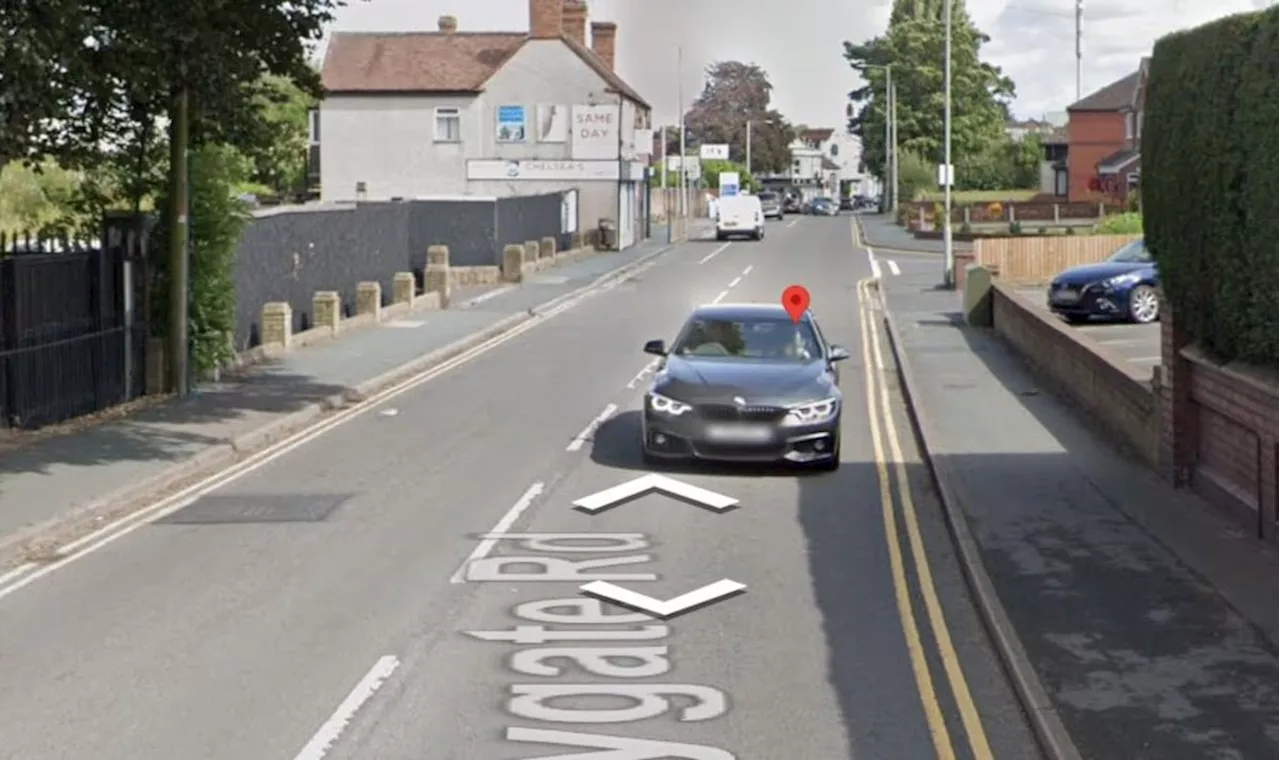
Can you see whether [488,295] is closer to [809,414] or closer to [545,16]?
[809,414]

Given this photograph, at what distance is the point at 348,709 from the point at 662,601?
3.15m

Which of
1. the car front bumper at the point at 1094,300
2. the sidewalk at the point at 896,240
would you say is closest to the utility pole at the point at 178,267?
the car front bumper at the point at 1094,300

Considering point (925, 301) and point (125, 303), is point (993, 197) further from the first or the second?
point (125, 303)

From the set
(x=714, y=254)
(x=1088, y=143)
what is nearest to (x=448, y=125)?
(x=714, y=254)

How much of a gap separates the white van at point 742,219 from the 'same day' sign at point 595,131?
9903 mm

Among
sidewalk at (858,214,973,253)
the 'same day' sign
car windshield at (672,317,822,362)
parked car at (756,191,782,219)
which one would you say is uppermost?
the 'same day' sign

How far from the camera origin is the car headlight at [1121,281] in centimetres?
3159

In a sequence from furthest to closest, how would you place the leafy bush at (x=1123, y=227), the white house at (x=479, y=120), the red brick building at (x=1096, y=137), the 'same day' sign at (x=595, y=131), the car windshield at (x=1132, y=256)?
the red brick building at (x=1096, y=137) → the white house at (x=479, y=120) → the 'same day' sign at (x=595, y=131) → the leafy bush at (x=1123, y=227) → the car windshield at (x=1132, y=256)

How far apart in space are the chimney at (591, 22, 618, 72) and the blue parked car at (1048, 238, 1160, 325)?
168ft

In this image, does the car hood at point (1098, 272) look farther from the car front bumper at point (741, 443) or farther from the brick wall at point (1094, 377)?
the car front bumper at point (741, 443)

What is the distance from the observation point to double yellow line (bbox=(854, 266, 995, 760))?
8.84 m

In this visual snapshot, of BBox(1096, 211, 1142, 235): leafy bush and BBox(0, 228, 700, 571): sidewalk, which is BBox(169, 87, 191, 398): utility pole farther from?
BBox(1096, 211, 1142, 235): leafy bush

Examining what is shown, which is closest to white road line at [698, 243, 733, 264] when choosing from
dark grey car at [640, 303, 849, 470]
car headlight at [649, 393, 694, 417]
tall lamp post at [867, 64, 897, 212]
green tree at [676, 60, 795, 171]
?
tall lamp post at [867, 64, 897, 212]

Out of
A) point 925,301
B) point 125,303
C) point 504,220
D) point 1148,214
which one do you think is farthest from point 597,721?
point 504,220
